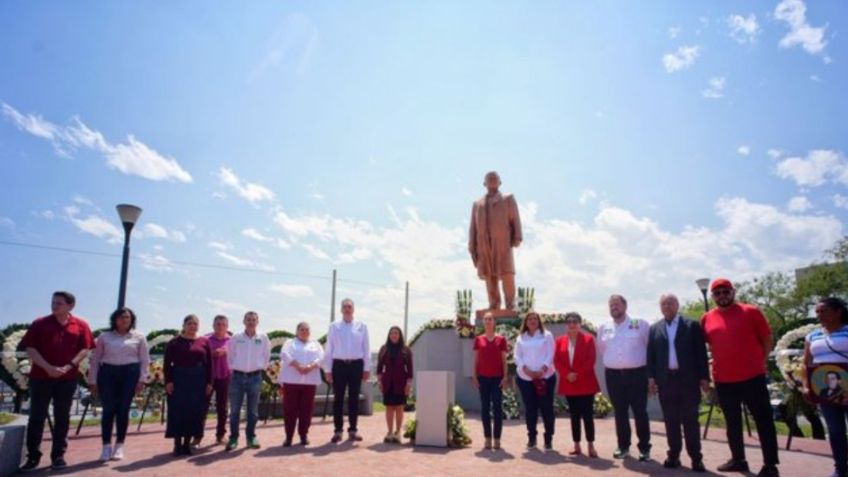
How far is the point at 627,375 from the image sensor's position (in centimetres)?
582

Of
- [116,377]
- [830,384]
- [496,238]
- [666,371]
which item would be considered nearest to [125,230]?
[116,377]

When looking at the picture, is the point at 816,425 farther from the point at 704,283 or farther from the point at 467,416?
the point at 704,283

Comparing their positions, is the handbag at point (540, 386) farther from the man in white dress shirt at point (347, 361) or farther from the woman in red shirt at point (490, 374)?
the man in white dress shirt at point (347, 361)

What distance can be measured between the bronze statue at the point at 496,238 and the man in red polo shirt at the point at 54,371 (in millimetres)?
7747

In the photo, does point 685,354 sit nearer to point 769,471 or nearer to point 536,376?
point 769,471

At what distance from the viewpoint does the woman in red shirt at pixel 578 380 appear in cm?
609

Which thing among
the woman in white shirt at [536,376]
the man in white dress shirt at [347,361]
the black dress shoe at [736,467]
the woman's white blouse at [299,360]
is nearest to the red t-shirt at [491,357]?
the woman in white shirt at [536,376]

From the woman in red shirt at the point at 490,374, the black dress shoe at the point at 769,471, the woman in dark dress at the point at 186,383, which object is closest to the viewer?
the black dress shoe at the point at 769,471

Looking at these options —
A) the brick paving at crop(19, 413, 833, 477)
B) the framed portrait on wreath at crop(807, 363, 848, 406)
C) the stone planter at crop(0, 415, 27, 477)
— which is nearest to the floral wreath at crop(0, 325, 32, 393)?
the brick paving at crop(19, 413, 833, 477)

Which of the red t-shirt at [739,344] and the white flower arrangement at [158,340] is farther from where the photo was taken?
the white flower arrangement at [158,340]

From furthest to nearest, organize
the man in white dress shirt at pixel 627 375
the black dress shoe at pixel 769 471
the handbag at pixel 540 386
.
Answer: the handbag at pixel 540 386, the man in white dress shirt at pixel 627 375, the black dress shoe at pixel 769 471

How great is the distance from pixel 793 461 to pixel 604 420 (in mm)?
4132

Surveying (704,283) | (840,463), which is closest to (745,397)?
(840,463)

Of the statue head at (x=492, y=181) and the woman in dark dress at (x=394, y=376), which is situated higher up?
the statue head at (x=492, y=181)
